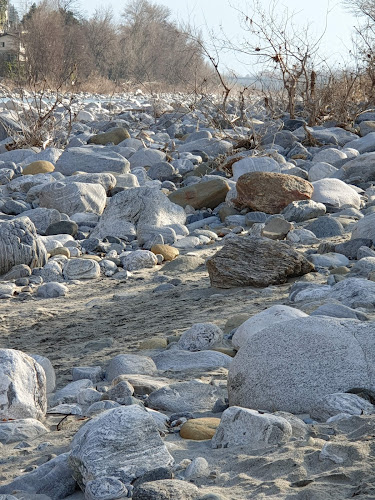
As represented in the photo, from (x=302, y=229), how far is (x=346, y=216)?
75 cm

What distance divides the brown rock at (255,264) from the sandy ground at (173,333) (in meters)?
0.08

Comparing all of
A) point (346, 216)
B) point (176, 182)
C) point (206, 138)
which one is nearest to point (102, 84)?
point (206, 138)

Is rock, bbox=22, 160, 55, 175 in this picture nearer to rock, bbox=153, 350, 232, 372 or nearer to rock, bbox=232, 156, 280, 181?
rock, bbox=232, 156, 280, 181

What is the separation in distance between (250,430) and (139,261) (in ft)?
11.2

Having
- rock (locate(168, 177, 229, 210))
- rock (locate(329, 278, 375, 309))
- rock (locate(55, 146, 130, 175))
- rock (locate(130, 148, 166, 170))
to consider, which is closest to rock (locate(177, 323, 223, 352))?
rock (locate(329, 278, 375, 309))

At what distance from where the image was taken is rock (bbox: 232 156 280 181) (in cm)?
778

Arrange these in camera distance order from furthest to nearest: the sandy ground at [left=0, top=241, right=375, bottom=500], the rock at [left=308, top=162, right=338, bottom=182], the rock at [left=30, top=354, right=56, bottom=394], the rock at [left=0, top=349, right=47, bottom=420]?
the rock at [left=308, top=162, right=338, bottom=182]
the rock at [left=30, top=354, right=56, bottom=394]
the rock at [left=0, top=349, right=47, bottom=420]
the sandy ground at [left=0, top=241, right=375, bottom=500]

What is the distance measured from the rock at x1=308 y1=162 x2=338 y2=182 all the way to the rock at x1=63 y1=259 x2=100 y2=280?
3.48 m

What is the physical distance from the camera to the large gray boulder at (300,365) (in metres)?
2.30

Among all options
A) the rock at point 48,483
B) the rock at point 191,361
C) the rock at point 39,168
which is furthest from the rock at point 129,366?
the rock at point 39,168

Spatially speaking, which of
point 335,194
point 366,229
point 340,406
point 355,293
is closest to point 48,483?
point 340,406

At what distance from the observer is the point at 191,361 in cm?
304

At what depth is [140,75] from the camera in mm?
35812

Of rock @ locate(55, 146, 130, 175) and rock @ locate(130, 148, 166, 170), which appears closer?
rock @ locate(55, 146, 130, 175)
